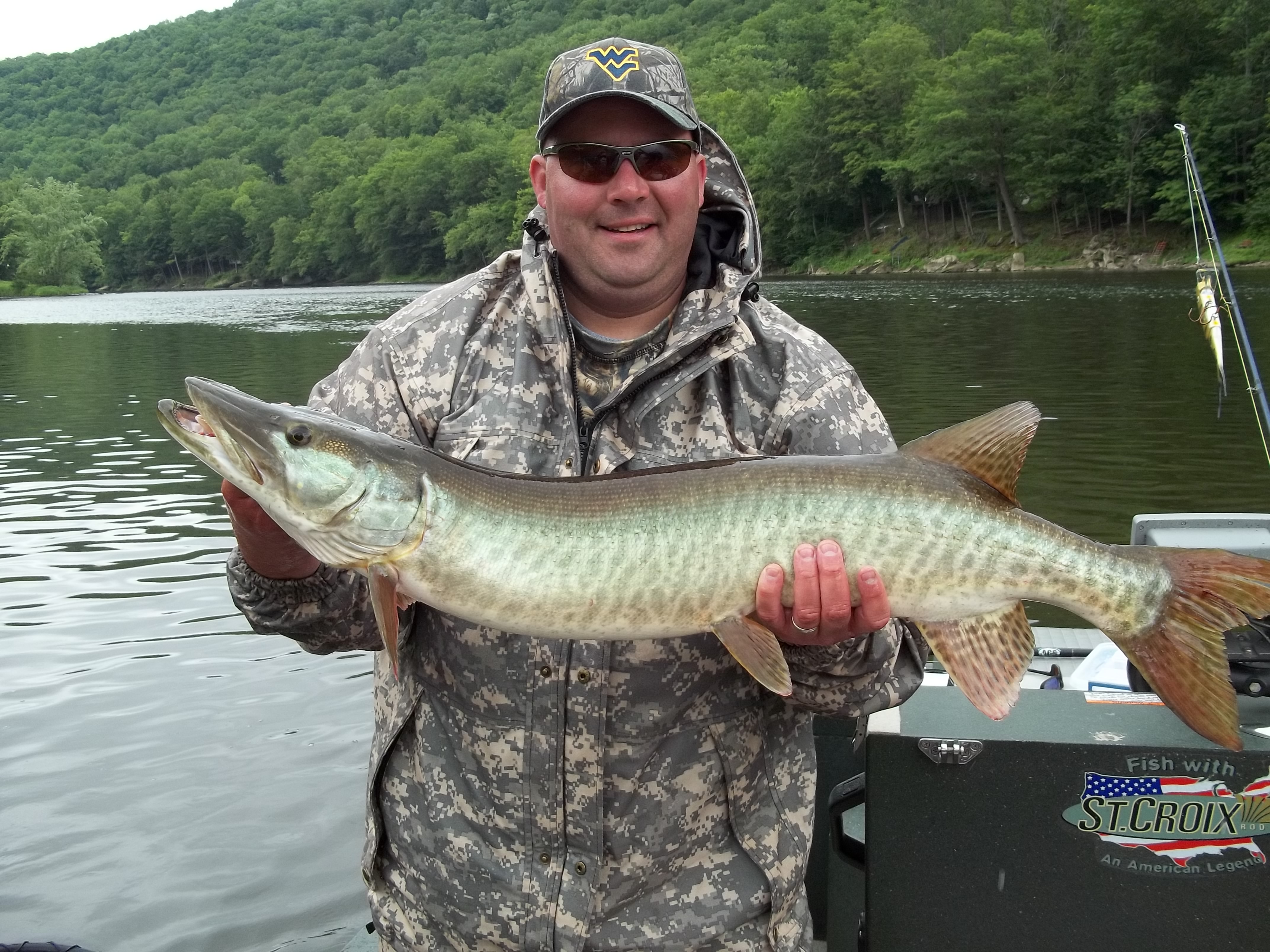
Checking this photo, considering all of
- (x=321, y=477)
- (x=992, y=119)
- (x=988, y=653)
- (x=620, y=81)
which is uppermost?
(x=992, y=119)

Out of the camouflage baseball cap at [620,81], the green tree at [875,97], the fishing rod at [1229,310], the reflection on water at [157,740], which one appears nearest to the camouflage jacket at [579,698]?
the camouflage baseball cap at [620,81]

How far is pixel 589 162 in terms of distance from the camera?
2.62m

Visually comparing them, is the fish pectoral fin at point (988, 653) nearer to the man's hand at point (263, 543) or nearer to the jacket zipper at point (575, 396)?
the jacket zipper at point (575, 396)

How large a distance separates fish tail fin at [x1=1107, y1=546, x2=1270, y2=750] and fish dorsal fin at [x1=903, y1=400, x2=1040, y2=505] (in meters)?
0.32

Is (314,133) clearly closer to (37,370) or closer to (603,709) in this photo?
(37,370)

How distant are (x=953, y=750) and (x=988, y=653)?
9.4 inches

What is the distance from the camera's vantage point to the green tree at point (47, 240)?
8712 cm

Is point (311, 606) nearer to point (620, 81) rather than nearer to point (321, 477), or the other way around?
point (321, 477)

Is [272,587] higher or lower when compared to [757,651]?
higher

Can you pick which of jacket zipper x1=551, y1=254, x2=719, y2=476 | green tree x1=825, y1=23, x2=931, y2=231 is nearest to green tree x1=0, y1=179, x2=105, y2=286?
green tree x1=825, y1=23, x2=931, y2=231

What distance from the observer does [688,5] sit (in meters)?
131

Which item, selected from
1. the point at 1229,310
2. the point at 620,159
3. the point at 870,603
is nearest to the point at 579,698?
the point at 870,603

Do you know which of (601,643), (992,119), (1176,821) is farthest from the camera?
(992,119)

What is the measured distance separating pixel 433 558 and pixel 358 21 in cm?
18194
